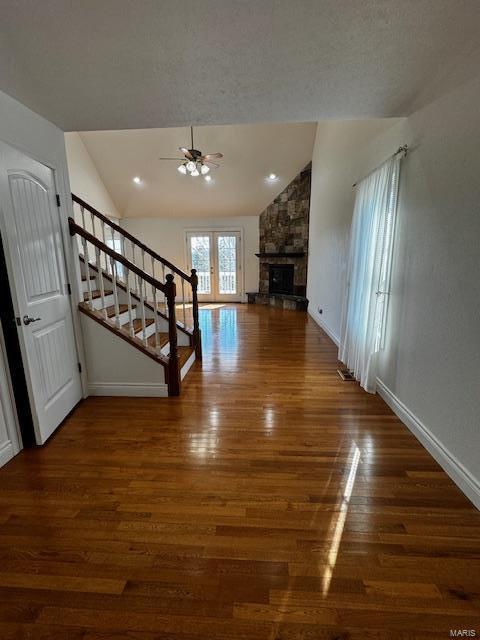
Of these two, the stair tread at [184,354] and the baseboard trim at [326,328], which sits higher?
the stair tread at [184,354]

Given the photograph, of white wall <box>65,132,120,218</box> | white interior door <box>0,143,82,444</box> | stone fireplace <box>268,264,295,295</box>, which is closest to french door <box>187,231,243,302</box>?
stone fireplace <box>268,264,295,295</box>

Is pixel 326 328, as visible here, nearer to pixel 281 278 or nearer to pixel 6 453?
pixel 281 278

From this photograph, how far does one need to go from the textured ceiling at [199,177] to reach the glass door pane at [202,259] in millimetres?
723

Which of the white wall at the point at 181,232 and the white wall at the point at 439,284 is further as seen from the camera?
the white wall at the point at 181,232

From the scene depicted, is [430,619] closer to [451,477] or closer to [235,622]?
[235,622]

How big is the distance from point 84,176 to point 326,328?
5755 millimetres

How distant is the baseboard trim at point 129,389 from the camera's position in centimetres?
292

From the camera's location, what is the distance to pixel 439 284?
1.99 meters

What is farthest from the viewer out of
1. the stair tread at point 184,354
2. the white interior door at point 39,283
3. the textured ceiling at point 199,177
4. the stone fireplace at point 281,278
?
the stone fireplace at point 281,278

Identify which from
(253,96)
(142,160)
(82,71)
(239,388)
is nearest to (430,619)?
(239,388)

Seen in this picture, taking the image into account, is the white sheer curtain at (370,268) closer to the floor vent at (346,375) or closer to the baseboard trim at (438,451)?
the floor vent at (346,375)

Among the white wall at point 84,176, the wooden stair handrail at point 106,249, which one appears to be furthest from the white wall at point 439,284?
the white wall at point 84,176

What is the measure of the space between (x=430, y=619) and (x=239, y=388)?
2.13 metres

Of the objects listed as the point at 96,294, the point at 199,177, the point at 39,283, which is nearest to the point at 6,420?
the point at 39,283
